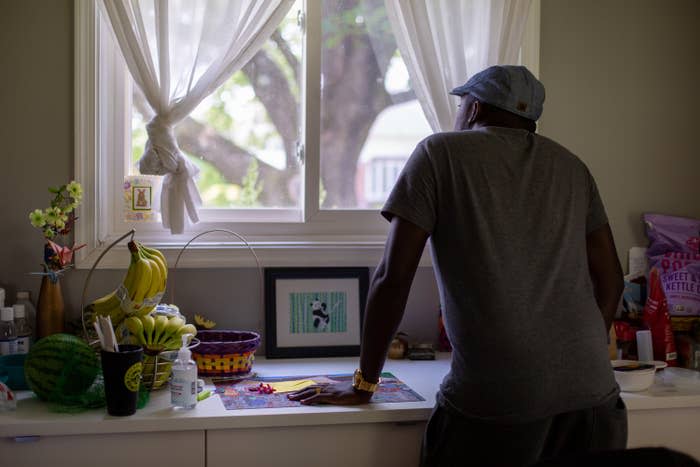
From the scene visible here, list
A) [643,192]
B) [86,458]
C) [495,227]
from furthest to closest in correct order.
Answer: [643,192]
[86,458]
[495,227]

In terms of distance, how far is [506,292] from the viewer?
5.31 ft

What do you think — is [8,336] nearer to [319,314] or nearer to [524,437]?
[319,314]

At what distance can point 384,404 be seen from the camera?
1.93 meters

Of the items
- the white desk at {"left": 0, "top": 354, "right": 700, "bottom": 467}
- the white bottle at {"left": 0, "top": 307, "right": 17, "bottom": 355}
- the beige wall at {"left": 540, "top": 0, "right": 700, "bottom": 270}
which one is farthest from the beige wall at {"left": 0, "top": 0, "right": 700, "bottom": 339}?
the white desk at {"left": 0, "top": 354, "right": 700, "bottom": 467}

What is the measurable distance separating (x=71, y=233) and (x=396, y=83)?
1.12 meters

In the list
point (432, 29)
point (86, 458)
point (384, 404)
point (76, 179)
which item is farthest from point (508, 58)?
point (86, 458)

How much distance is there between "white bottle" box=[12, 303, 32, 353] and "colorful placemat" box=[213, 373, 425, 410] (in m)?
0.54

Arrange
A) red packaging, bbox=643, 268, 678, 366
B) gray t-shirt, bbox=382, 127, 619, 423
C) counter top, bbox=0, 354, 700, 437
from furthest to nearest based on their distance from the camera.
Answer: red packaging, bbox=643, 268, 678, 366
counter top, bbox=0, 354, 700, 437
gray t-shirt, bbox=382, 127, 619, 423

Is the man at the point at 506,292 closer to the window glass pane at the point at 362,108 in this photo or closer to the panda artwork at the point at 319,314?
the panda artwork at the point at 319,314

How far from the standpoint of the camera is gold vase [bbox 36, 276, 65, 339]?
2207 mm

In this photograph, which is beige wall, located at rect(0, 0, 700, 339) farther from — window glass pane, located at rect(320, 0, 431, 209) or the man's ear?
the man's ear

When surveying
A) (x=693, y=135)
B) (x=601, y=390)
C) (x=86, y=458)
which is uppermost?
(x=693, y=135)

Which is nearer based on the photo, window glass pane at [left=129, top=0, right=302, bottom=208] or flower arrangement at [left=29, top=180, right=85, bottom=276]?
flower arrangement at [left=29, top=180, right=85, bottom=276]

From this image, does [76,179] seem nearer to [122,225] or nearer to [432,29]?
[122,225]
